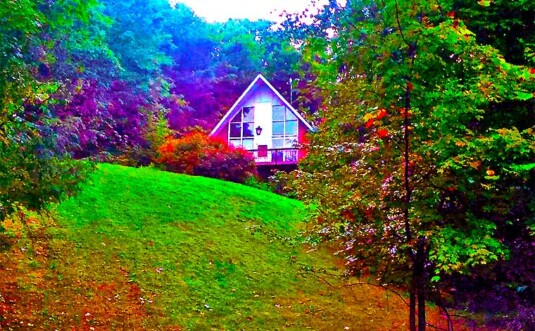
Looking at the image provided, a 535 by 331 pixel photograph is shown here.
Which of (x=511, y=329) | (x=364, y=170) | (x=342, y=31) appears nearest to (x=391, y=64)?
(x=342, y=31)

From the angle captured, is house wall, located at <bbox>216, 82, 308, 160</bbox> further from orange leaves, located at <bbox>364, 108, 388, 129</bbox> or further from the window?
orange leaves, located at <bbox>364, 108, 388, 129</bbox>

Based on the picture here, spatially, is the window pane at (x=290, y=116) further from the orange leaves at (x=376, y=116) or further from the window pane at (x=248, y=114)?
the orange leaves at (x=376, y=116)

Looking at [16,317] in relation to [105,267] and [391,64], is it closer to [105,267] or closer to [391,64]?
[105,267]

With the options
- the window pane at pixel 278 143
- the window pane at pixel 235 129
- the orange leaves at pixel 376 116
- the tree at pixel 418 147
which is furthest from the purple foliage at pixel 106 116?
the orange leaves at pixel 376 116

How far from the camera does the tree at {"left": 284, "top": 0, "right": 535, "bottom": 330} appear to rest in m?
4.02

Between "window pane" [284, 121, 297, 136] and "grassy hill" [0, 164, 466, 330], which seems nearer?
"grassy hill" [0, 164, 466, 330]

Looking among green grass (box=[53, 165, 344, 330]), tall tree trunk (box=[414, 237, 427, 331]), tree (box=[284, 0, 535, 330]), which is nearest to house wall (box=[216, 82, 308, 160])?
green grass (box=[53, 165, 344, 330])

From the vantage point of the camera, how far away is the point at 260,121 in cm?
2867

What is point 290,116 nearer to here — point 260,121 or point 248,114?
point 260,121

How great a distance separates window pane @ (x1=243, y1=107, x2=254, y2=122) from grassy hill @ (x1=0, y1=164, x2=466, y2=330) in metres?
15.2

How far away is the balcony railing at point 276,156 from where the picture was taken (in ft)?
86.1

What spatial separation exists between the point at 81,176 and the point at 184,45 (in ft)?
114

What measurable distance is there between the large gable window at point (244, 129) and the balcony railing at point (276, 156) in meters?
1.58

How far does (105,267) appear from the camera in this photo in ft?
30.8
